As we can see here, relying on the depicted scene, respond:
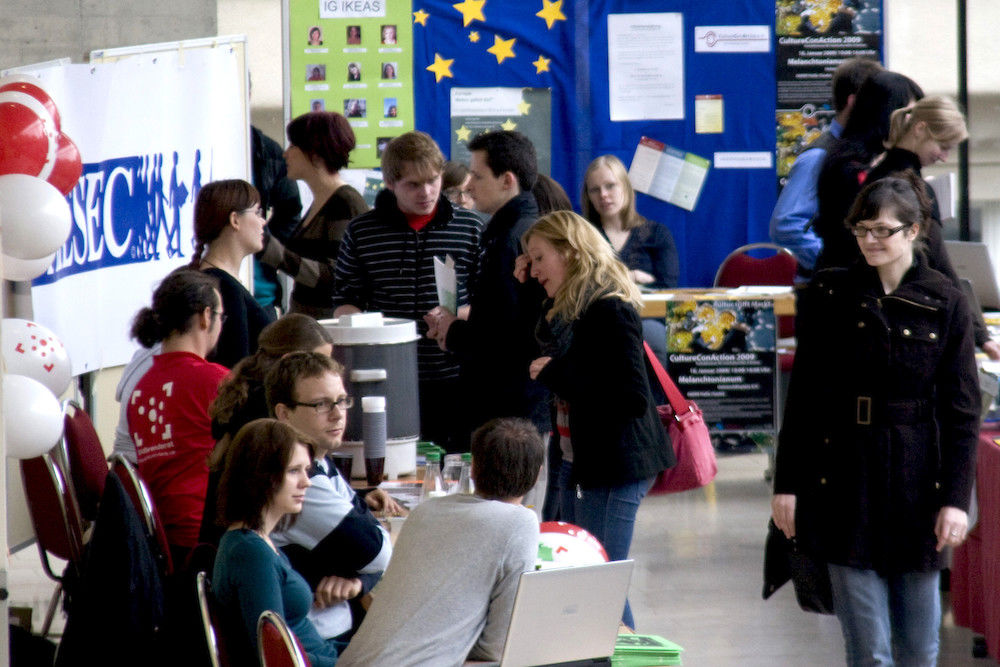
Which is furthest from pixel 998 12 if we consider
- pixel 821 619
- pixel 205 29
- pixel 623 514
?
pixel 623 514

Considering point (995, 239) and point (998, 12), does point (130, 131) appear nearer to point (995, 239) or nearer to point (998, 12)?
point (995, 239)

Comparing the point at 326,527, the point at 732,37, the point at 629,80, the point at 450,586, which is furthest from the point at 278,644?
the point at 732,37

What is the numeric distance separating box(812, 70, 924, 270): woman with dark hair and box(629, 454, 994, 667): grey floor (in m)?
1.19

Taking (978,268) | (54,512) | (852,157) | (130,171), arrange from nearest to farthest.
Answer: (54,512)
(852,157)
(978,268)
(130,171)

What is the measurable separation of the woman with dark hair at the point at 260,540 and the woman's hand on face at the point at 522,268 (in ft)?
3.67

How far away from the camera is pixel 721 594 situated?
14.6 ft

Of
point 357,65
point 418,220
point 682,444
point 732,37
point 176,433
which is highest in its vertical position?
point 732,37

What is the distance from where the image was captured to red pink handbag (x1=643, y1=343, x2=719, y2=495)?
3354mm

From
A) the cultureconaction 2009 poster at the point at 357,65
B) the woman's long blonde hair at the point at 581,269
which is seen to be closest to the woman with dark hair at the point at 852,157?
the woman's long blonde hair at the point at 581,269

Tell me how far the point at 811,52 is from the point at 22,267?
4.88m

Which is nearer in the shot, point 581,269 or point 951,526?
point 951,526

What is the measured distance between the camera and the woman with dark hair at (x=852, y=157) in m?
3.97

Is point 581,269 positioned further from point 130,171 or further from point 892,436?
point 130,171

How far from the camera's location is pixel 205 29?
6492mm
